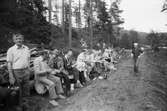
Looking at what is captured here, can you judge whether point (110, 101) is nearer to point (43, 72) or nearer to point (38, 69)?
point (43, 72)

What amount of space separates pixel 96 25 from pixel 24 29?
2932 centimetres

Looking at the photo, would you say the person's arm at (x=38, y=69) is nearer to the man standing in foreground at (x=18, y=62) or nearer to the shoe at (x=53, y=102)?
the man standing in foreground at (x=18, y=62)

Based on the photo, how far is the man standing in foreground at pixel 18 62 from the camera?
4.53 metres

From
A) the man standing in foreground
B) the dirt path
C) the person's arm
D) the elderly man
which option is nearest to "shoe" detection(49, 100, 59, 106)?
the elderly man

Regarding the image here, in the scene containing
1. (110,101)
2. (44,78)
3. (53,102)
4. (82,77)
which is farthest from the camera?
(82,77)

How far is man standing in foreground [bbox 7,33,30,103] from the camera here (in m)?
4.53

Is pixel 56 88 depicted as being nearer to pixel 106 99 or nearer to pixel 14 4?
pixel 106 99

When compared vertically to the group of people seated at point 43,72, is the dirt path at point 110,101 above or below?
below

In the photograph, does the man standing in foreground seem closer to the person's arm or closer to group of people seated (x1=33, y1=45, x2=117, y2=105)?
the person's arm

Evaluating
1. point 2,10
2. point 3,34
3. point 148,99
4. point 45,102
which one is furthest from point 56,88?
point 2,10

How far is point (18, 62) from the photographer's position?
15.3ft

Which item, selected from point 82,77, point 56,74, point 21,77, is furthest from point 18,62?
point 82,77

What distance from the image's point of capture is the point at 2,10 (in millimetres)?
11945

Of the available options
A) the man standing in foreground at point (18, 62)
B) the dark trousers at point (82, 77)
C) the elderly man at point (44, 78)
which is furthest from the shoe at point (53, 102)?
the dark trousers at point (82, 77)
